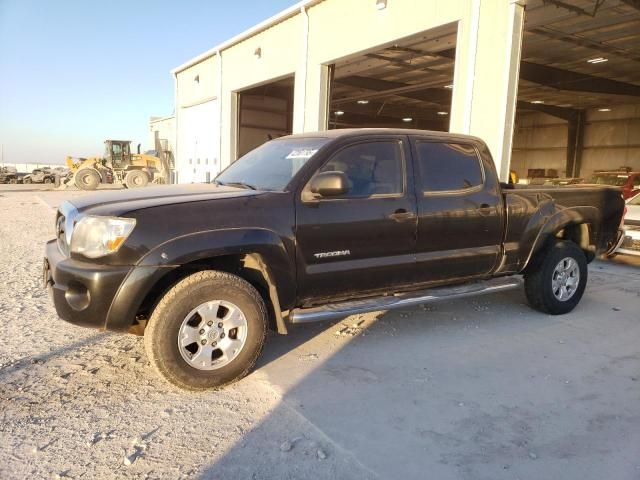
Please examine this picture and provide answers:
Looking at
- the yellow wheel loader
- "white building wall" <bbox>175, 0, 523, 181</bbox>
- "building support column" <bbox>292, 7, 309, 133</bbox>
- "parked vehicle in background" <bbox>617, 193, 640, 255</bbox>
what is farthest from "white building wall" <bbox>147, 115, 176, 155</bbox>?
"parked vehicle in background" <bbox>617, 193, 640, 255</bbox>

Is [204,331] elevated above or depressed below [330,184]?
below

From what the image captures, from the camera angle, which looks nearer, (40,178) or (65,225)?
(65,225)

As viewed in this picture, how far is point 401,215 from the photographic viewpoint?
13.7ft

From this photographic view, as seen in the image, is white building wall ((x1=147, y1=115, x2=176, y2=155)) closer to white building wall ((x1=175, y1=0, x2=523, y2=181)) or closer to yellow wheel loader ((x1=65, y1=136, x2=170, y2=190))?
yellow wheel loader ((x1=65, y1=136, x2=170, y2=190))

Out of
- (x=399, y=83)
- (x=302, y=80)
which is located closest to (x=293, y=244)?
(x=302, y=80)

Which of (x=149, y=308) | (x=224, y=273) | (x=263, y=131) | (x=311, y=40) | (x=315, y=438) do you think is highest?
(x=311, y=40)

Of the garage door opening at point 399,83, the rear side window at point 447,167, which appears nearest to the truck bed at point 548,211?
the rear side window at point 447,167

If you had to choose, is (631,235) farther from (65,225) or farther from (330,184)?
(65,225)

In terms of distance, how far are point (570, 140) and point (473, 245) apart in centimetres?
2898

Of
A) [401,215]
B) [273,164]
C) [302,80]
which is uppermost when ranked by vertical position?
[302,80]

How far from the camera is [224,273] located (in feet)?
11.5

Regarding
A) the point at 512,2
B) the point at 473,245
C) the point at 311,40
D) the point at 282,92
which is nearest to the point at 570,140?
the point at 282,92

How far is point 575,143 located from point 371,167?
29.9 metres

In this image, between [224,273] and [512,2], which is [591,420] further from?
[512,2]
